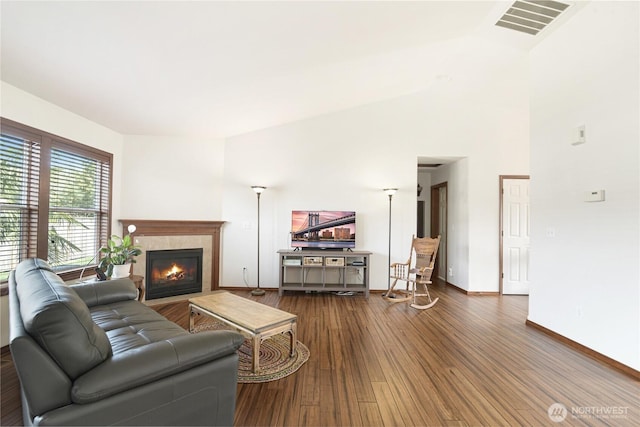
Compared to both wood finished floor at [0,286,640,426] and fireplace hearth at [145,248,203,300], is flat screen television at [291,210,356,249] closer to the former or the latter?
wood finished floor at [0,286,640,426]

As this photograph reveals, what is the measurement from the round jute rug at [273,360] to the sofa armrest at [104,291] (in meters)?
1.21

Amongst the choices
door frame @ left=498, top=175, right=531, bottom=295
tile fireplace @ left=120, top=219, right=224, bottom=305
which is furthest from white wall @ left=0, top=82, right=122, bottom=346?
door frame @ left=498, top=175, right=531, bottom=295

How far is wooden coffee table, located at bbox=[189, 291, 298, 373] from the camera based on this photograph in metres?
2.18

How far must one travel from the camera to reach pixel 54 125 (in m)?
3.16

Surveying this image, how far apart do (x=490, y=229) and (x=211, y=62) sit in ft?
15.7

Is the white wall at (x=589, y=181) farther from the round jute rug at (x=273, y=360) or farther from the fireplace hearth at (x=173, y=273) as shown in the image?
the fireplace hearth at (x=173, y=273)

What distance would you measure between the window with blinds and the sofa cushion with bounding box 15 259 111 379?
2.12 m

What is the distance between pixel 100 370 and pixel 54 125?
128 inches

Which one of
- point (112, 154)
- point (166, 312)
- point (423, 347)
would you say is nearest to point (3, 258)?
point (166, 312)

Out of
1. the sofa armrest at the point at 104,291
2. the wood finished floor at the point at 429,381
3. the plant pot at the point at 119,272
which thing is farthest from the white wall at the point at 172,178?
the sofa armrest at the point at 104,291

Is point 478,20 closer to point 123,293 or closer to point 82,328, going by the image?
point 82,328

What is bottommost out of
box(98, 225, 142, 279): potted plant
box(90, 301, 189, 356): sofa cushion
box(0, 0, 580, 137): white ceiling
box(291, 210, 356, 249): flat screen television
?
box(90, 301, 189, 356): sofa cushion

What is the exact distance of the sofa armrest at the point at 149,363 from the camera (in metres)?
1.16

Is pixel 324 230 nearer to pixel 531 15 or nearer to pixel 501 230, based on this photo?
pixel 501 230
